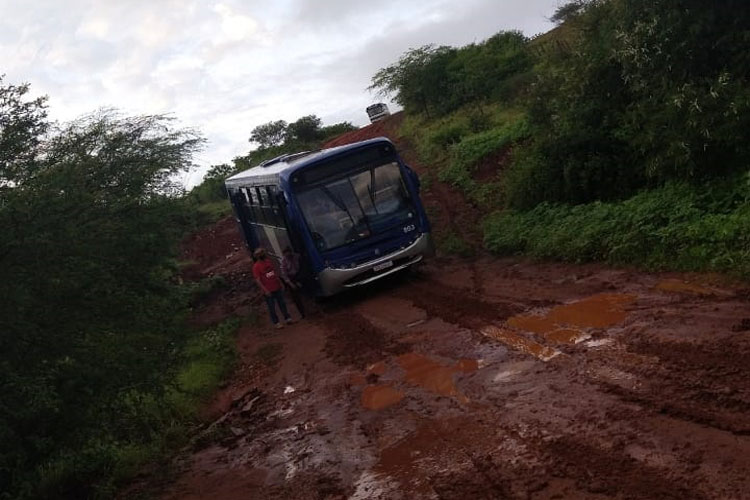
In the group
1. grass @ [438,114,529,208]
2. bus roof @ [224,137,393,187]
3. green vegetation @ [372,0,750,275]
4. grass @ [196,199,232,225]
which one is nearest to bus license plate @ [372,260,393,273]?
bus roof @ [224,137,393,187]

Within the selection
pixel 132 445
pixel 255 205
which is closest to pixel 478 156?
pixel 255 205

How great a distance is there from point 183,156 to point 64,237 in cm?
985

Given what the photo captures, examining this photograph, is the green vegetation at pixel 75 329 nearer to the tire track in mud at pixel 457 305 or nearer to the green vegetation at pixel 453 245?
the tire track in mud at pixel 457 305

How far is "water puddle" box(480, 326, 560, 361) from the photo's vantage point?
766 cm

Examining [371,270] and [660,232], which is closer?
[660,232]

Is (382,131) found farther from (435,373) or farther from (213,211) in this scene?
(435,373)

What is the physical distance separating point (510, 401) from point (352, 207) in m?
7.48

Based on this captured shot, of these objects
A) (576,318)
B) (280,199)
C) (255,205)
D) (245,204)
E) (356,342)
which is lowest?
(576,318)

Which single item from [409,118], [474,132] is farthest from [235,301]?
[409,118]

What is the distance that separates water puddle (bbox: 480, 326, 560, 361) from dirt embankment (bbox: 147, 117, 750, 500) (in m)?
0.03

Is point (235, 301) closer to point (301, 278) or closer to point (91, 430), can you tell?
point (301, 278)

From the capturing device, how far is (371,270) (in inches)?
537

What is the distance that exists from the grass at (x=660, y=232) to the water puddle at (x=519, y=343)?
100 inches

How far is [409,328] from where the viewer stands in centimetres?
1076
